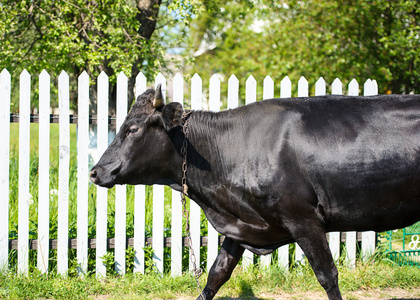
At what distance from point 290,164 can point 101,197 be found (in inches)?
87.9

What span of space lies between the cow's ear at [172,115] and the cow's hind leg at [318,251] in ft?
3.91

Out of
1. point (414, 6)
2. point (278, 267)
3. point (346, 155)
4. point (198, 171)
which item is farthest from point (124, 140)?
point (414, 6)

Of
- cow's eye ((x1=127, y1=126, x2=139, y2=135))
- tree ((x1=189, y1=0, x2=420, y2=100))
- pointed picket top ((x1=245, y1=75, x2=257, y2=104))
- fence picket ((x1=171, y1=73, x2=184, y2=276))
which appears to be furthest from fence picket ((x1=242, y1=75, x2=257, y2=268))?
tree ((x1=189, y1=0, x2=420, y2=100))

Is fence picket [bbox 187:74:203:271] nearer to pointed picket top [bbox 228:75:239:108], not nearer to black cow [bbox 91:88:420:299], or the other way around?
pointed picket top [bbox 228:75:239:108]

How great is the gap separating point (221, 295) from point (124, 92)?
7.34 ft

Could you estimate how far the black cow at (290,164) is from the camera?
3738 mm

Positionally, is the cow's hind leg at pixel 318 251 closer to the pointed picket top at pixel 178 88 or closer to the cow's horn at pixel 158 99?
the cow's horn at pixel 158 99

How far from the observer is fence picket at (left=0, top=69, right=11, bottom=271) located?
4.96 meters

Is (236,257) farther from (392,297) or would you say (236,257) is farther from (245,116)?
(392,297)

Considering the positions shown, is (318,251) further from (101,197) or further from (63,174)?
(63,174)

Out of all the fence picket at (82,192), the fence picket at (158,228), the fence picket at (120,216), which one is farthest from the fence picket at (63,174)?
the fence picket at (158,228)

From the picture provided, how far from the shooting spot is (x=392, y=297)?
4.95m

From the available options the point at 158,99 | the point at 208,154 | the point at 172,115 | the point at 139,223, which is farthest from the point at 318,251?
the point at 139,223

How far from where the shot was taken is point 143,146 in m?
3.95
